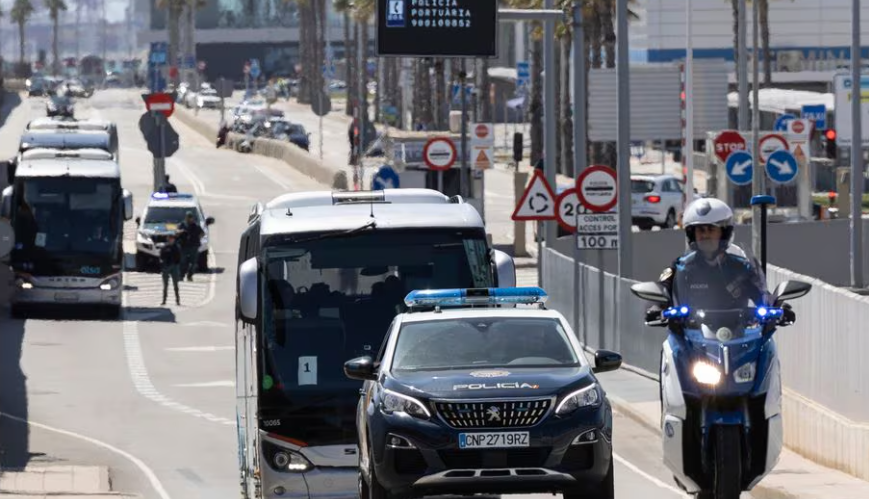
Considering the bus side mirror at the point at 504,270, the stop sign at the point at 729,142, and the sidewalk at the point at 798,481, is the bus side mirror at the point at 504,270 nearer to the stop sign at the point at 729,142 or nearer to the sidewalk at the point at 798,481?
the sidewalk at the point at 798,481

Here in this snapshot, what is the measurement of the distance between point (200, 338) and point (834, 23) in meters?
74.9

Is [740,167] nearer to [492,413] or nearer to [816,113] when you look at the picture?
[816,113]

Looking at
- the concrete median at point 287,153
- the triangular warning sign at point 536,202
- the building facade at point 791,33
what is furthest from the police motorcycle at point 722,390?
the building facade at point 791,33

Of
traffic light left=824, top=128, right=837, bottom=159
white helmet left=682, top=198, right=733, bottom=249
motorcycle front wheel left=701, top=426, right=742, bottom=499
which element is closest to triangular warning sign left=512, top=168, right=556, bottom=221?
traffic light left=824, top=128, right=837, bottom=159

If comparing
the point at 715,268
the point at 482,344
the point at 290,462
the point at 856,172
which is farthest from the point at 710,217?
the point at 856,172

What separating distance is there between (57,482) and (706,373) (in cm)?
1000

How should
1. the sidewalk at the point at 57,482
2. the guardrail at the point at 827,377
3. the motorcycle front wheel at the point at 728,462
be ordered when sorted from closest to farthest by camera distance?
the motorcycle front wheel at the point at 728,462, the guardrail at the point at 827,377, the sidewalk at the point at 57,482

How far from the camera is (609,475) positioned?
1302cm

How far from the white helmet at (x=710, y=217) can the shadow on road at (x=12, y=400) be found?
11.3m

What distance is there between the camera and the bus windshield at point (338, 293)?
15.5 meters

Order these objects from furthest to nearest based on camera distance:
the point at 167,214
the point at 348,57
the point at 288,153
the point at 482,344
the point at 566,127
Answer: the point at 348,57
the point at 288,153
the point at 566,127
the point at 167,214
the point at 482,344

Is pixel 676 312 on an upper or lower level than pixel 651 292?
lower

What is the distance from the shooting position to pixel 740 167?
1727 inches

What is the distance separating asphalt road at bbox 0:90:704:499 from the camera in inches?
867
